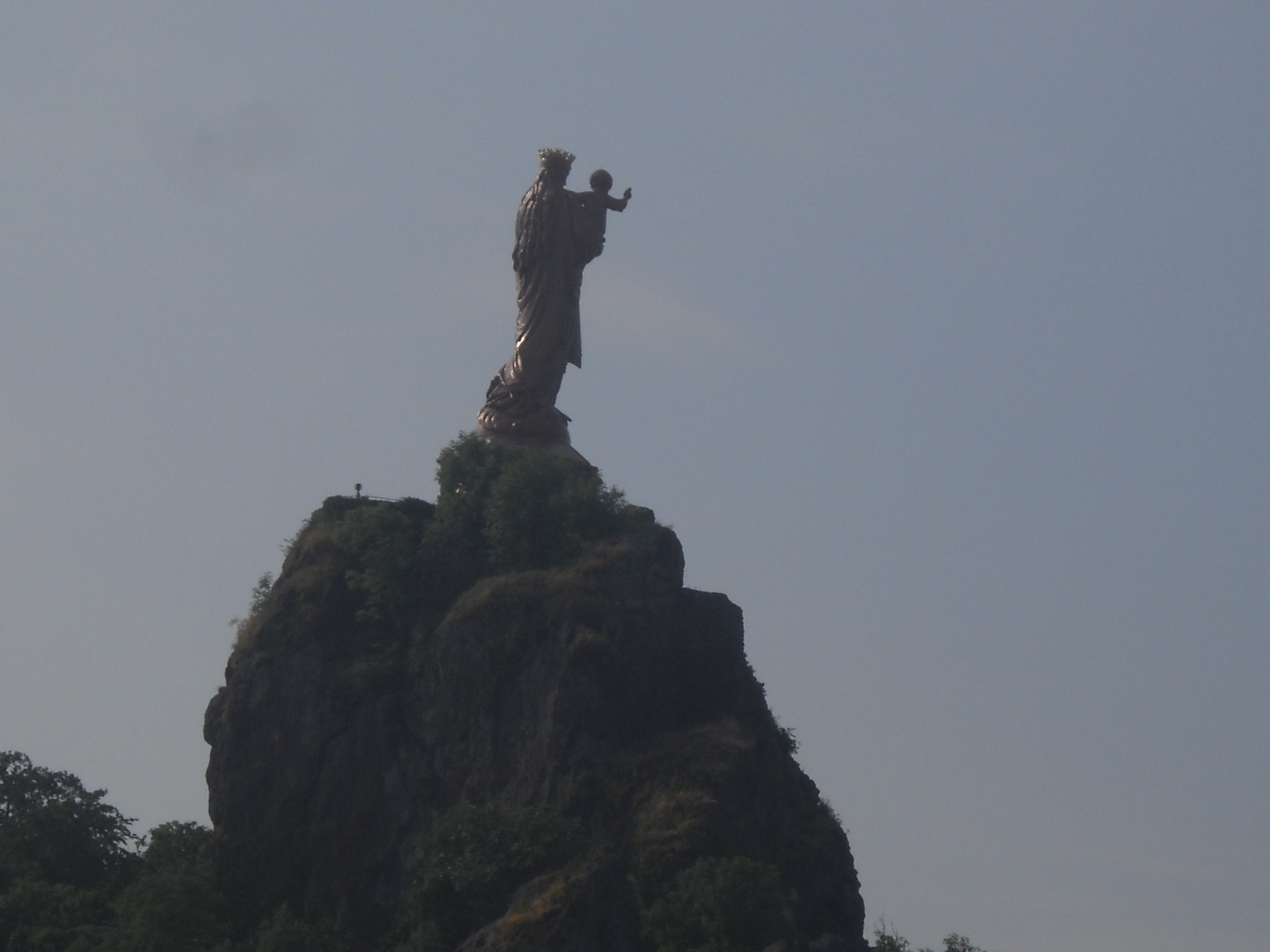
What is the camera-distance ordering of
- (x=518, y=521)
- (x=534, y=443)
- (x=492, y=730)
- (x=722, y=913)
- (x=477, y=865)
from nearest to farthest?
1. (x=722, y=913)
2. (x=477, y=865)
3. (x=492, y=730)
4. (x=518, y=521)
5. (x=534, y=443)

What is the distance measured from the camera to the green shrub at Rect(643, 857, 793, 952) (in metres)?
28.5

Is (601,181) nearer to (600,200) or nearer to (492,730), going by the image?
(600,200)

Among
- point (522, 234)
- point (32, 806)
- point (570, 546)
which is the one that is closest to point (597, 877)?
point (570, 546)

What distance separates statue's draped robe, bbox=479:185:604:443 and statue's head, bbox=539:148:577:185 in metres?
0.25

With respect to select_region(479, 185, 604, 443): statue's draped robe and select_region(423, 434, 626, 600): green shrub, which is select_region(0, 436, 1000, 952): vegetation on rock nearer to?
select_region(423, 434, 626, 600): green shrub

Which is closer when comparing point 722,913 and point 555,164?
point 722,913

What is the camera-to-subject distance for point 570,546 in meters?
34.6

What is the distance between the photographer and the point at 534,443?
1486 inches

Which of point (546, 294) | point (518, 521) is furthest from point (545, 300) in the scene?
point (518, 521)

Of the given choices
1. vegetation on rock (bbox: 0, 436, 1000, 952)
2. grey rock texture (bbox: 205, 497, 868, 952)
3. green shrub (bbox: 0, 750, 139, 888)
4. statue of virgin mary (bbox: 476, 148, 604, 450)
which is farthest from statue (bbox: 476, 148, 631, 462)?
green shrub (bbox: 0, 750, 139, 888)

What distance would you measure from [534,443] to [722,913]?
11.2 meters

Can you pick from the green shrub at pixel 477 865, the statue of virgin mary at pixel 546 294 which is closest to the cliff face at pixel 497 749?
the green shrub at pixel 477 865

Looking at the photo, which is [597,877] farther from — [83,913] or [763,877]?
[83,913]

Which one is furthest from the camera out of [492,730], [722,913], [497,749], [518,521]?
[518,521]
